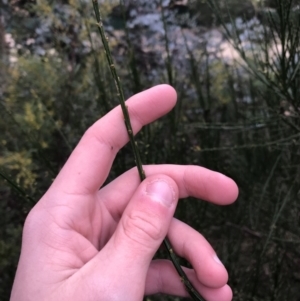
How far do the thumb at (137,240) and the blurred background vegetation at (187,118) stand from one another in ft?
1.36

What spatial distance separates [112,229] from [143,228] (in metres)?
0.24

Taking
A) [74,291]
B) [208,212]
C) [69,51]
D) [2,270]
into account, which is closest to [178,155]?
[208,212]

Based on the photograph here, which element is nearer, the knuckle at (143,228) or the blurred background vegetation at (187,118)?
the knuckle at (143,228)

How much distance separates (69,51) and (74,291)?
173 centimetres

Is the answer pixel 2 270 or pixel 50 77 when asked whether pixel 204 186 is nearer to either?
pixel 2 270

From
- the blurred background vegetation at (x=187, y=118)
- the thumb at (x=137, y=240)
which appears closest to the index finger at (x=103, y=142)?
the thumb at (x=137, y=240)

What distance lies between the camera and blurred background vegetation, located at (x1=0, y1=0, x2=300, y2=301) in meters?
1.30

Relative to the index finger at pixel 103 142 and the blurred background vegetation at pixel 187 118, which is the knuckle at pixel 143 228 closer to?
the index finger at pixel 103 142

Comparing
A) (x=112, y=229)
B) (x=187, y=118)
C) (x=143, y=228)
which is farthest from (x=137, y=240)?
(x=187, y=118)

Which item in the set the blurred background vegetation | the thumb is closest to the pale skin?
the thumb

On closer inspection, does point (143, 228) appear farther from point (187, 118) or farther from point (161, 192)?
point (187, 118)

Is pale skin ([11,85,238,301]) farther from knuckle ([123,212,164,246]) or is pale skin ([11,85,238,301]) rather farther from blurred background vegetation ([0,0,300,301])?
blurred background vegetation ([0,0,300,301])

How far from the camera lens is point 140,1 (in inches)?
100

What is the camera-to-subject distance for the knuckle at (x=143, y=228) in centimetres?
81
